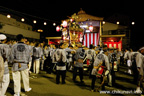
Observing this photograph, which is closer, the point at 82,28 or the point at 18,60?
the point at 18,60

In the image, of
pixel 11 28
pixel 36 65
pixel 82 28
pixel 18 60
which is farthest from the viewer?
pixel 11 28

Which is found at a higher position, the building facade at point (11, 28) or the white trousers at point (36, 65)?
the building facade at point (11, 28)

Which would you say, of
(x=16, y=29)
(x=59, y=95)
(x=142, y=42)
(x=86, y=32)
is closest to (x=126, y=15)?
(x=142, y=42)

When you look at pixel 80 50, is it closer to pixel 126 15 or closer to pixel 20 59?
pixel 20 59

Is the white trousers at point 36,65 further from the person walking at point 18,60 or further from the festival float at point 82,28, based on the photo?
the festival float at point 82,28

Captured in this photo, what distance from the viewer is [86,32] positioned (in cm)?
1933

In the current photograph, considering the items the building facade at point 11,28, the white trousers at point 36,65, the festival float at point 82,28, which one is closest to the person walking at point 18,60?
the white trousers at point 36,65

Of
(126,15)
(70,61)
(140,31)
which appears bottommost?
(70,61)

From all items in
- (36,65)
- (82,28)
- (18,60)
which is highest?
(82,28)

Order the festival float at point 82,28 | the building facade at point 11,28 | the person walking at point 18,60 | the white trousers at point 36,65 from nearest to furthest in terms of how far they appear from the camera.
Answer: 1. the person walking at point 18,60
2. the white trousers at point 36,65
3. the building facade at point 11,28
4. the festival float at point 82,28

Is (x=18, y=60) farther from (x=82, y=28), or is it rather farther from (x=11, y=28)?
(x=11, y=28)

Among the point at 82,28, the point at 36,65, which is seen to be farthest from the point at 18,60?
the point at 82,28

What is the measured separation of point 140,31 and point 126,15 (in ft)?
13.0

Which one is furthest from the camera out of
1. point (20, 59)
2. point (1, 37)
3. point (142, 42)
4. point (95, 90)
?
point (142, 42)
